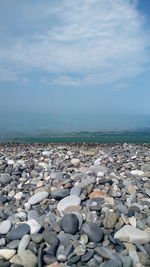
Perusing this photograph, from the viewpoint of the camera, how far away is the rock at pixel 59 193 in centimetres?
415

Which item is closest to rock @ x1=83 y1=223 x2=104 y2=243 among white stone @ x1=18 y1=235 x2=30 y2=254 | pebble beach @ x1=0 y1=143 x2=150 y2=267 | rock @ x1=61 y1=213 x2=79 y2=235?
pebble beach @ x1=0 y1=143 x2=150 y2=267

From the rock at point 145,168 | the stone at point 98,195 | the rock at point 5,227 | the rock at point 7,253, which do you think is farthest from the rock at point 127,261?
the rock at point 145,168

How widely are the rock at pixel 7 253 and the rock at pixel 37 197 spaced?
3.82 ft

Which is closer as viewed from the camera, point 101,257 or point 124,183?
point 101,257

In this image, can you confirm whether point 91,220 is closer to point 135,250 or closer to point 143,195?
point 135,250

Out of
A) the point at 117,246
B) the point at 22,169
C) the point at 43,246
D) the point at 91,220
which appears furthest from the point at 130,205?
the point at 22,169

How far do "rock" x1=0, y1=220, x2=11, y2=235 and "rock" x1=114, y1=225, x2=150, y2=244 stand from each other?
1328 millimetres

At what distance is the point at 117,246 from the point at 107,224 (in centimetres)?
35

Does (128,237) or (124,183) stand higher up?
(124,183)

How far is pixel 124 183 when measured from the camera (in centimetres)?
466

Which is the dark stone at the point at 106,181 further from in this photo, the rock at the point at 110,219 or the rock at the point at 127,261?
the rock at the point at 127,261

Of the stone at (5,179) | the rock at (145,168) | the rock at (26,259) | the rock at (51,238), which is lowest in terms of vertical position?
the rock at (26,259)

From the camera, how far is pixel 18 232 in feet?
10.7

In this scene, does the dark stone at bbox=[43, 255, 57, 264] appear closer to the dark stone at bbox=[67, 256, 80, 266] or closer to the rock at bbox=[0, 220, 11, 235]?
the dark stone at bbox=[67, 256, 80, 266]
